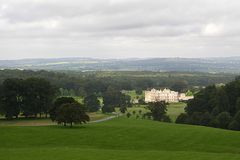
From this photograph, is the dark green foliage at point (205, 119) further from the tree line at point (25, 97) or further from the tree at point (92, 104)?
the tree at point (92, 104)

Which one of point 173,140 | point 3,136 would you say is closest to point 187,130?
point 173,140

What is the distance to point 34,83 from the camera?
293 feet

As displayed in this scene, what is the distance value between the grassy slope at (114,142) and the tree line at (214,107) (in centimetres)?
2627

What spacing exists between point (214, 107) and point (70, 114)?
4665 centimetres

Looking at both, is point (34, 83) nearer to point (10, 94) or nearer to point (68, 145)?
point (10, 94)

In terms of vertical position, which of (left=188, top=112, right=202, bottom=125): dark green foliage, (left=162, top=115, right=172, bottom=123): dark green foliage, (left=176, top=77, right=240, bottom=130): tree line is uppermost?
(left=176, top=77, right=240, bottom=130): tree line

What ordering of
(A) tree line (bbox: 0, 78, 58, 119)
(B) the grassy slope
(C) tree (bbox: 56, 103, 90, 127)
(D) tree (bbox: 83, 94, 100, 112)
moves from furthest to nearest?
(D) tree (bbox: 83, 94, 100, 112) < (A) tree line (bbox: 0, 78, 58, 119) < (C) tree (bbox: 56, 103, 90, 127) < (B) the grassy slope

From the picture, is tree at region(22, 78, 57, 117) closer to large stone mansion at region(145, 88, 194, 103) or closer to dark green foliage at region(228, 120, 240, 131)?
dark green foliage at region(228, 120, 240, 131)

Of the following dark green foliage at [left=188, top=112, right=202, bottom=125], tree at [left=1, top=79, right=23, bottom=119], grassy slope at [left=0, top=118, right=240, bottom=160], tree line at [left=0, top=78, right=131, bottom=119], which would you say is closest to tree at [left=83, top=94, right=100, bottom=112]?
tree line at [left=0, top=78, right=131, bottom=119]

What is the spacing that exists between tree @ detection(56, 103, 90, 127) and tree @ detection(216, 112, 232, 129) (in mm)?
35382

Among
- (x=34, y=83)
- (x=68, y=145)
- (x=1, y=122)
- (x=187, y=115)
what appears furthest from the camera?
(x=187, y=115)

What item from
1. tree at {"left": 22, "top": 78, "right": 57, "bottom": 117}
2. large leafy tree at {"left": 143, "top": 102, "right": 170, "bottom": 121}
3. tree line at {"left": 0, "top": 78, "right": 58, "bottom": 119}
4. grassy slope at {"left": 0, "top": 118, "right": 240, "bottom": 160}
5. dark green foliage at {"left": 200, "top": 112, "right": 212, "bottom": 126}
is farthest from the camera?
large leafy tree at {"left": 143, "top": 102, "right": 170, "bottom": 121}

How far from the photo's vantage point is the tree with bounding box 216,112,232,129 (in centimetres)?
9150

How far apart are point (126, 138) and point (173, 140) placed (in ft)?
21.9
